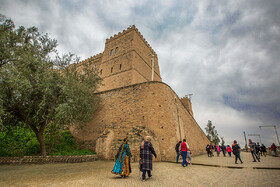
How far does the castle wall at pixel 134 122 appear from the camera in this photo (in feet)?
34.3

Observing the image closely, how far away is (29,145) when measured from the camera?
11.4 m

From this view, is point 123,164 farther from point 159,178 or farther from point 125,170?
point 159,178

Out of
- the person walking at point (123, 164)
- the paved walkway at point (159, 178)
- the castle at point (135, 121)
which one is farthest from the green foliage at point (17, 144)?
the person walking at point (123, 164)

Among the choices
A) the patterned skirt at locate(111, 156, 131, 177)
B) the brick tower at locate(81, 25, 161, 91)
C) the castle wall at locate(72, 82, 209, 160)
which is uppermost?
the brick tower at locate(81, 25, 161, 91)

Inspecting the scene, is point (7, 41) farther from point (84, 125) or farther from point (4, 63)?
point (84, 125)

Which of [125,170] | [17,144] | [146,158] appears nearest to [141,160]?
[146,158]

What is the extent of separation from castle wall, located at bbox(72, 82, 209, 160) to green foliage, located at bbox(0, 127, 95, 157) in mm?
1169

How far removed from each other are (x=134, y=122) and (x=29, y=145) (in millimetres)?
8910

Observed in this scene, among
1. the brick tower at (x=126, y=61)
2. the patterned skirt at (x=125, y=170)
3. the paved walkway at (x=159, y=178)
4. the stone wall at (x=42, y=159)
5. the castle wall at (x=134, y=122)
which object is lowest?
the stone wall at (x=42, y=159)

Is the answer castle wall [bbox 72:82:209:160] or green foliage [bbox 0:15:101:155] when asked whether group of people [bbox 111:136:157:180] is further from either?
green foliage [bbox 0:15:101:155]

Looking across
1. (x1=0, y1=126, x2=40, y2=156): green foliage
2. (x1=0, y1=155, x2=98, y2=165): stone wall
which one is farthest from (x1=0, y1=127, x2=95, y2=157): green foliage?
(x1=0, y1=155, x2=98, y2=165): stone wall

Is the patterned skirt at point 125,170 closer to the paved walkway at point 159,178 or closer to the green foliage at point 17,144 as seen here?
the paved walkway at point 159,178

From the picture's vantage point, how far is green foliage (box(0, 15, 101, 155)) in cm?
873

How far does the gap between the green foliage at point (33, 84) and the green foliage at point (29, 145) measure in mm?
1748
